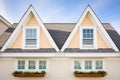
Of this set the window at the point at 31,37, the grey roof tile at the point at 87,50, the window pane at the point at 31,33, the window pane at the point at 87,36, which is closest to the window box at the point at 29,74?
the window at the point at 31,37

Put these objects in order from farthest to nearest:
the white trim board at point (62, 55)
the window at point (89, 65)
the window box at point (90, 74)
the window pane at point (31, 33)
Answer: the window pane at point (31, 33), the window at point (89, 65), the white trim board at point (62, 55), the window box at point (90, 74)

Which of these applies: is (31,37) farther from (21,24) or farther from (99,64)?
(99,64)

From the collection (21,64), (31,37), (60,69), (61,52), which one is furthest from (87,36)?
(21,64)

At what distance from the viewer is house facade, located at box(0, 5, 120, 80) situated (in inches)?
563

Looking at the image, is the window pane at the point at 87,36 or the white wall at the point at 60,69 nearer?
the white wall at the point at 60,69

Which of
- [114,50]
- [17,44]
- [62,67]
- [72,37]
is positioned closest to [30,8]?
[17,44]

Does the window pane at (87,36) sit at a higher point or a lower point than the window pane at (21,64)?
higher

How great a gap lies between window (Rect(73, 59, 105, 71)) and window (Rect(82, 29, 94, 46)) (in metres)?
1.31

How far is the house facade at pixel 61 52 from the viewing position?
1429 cm

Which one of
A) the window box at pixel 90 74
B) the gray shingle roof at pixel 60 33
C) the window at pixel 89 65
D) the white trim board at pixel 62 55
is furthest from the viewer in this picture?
the gray shingle roof at pixel 60 33

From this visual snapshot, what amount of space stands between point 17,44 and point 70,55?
3946 millimetres

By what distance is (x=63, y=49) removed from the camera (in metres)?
14.3

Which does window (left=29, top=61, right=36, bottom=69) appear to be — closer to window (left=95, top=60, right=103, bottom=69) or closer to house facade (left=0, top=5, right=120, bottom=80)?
house facade (left=0, top=5, right=120, bottom=80)

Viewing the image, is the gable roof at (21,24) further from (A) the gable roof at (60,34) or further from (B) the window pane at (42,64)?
(B) the window pane at (42,64)
